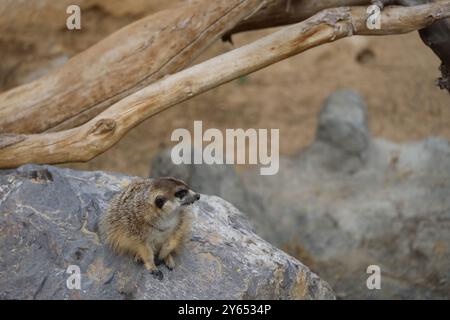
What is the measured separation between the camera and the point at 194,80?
5.21 m

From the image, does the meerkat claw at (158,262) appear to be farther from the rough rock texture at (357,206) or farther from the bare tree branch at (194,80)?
the rough rock texture at (357,206)

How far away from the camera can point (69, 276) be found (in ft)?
13.6

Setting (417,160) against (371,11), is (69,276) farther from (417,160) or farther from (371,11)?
(417,160)

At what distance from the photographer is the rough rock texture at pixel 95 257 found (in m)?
4.16

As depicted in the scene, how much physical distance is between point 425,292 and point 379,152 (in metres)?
1.45

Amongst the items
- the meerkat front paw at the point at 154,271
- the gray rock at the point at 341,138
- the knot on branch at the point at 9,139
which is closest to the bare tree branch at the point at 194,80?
the knot on branch at the point at 9,139

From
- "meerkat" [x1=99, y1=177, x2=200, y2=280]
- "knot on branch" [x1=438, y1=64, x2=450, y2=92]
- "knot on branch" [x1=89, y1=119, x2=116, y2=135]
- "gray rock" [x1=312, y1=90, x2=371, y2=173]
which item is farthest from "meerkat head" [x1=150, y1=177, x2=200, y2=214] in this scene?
"gray rock" [x1=312, y1=90, x2=371, y2=173]

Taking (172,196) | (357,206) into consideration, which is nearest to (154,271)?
(172,196)

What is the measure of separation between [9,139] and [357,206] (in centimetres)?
297

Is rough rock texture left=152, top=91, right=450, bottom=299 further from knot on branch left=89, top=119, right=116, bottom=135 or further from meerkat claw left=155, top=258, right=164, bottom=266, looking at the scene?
A: meerkat claw left=155, top=258, right=164, bottom=266

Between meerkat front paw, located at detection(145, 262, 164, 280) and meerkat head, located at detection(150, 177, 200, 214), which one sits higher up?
meerkat head, located at detection(150, 177, 200, 214)

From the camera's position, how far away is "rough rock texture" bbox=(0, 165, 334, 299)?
416 centimetres

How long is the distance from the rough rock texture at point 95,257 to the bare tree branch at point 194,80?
0.37 m

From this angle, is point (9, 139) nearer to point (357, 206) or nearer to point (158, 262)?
point (158, 262)
